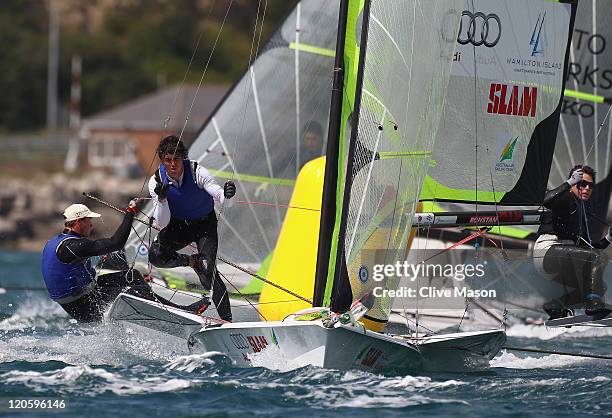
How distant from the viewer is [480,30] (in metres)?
9.78

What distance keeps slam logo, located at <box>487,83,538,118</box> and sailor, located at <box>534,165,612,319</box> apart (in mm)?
672

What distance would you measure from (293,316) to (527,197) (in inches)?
99.0

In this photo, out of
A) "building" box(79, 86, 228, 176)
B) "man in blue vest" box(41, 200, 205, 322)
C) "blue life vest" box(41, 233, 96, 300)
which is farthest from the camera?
"building" box(79, 86, 228, 176)

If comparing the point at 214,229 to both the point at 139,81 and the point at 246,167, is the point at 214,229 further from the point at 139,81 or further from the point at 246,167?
the point at 139,81

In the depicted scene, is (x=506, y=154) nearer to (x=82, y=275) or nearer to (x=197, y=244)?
(x=197, y=244)

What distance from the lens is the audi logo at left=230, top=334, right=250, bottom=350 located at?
27.3 feet

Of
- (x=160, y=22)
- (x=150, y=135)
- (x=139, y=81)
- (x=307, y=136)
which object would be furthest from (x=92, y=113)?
(x=307, y=136)

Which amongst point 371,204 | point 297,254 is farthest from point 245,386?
point 297,254

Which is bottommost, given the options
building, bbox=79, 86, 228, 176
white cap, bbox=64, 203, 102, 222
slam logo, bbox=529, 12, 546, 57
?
white cap, bbox=64, 203, 102, 222

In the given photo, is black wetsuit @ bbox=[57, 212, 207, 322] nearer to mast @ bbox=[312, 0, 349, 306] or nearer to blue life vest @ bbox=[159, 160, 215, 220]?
blue life vest @ bbox=[159, 160, 215, 220]

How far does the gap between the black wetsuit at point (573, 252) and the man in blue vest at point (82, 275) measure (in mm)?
2876

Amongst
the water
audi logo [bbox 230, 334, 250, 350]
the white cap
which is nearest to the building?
the white cap

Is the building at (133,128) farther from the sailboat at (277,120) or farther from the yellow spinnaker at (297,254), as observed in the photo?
the yellow spinnaker at (297,254)

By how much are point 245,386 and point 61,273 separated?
79.5 inches
